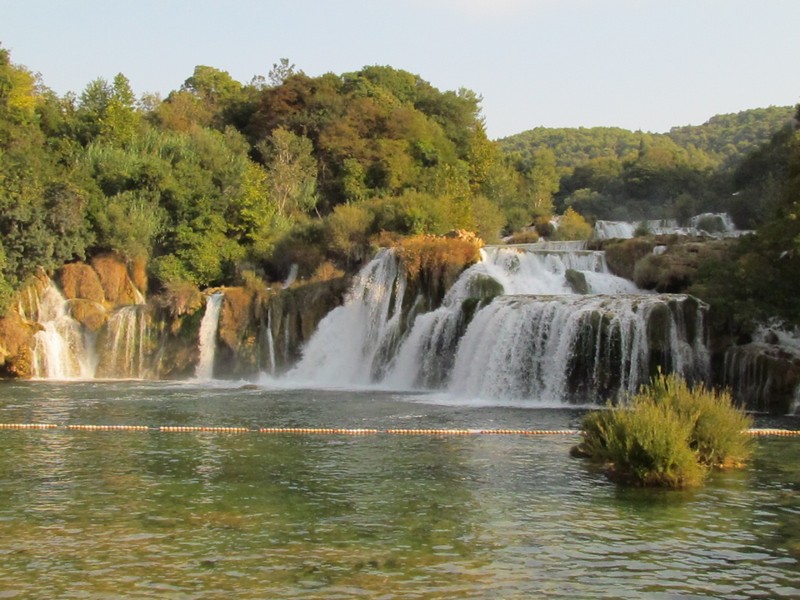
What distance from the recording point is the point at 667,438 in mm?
13641

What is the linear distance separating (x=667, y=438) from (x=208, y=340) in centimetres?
2469

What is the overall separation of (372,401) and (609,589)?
17.1 metres

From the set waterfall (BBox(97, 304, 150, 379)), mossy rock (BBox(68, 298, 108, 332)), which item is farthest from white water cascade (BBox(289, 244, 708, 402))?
mossy rock (BBox(68, 298, 108, 332))

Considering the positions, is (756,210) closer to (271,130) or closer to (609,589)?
(271,130)

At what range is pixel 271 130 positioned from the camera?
53250 millimetres

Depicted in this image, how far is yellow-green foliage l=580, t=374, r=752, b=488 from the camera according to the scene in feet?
44.8

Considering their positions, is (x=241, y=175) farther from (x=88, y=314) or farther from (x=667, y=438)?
(x=667, y=438)

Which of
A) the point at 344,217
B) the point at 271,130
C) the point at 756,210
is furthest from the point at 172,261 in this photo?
the point at 756,210

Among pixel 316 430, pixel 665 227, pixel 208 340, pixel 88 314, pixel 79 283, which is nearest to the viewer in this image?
pixel 316 430

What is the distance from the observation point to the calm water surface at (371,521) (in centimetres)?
945

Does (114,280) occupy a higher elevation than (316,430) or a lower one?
higher

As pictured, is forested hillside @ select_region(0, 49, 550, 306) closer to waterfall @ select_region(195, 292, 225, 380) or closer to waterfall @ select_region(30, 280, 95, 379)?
waterfall @ select_region(30, 280, 95, 379)

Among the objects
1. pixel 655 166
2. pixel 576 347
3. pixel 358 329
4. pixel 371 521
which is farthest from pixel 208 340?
pixel 655 166

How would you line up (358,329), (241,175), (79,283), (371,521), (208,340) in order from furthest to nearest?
(241,175) → (79,283) → (208,340) → (358,329) → (371,521)
